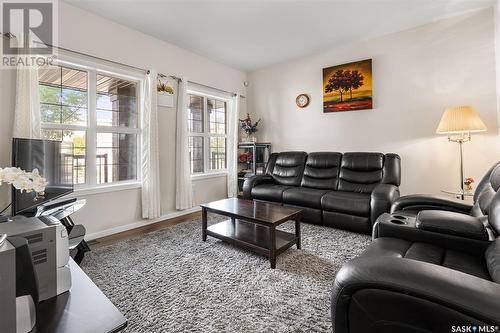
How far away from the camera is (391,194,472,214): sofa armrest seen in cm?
192

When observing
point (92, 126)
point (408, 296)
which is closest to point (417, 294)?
point (408, 296)

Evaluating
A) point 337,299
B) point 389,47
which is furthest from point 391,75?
point 337,299

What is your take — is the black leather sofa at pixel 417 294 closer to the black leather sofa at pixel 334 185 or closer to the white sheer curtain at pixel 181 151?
the black leather sofa at pixel 334 185

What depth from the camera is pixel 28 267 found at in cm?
77

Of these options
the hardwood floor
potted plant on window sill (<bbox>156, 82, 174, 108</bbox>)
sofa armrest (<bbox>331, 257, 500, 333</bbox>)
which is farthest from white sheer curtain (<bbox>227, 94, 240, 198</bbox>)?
sofa armrest (<bbox>331, 257, 500, 333</bbox>)

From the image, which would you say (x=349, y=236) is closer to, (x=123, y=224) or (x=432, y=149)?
(x=432, y=149)

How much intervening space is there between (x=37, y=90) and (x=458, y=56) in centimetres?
489

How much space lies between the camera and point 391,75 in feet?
11.5

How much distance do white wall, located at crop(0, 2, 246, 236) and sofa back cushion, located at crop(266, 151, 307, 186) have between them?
1.20m

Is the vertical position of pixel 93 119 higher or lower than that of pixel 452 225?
higher

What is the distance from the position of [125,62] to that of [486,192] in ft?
13.1

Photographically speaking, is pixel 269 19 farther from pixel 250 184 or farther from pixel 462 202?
pixel 462 202

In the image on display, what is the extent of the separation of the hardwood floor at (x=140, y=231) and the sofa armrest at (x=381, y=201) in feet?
8.03

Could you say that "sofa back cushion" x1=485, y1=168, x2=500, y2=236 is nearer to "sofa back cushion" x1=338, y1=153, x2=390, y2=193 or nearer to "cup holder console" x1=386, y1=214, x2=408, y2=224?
"cup holder console" x1=386, y1=214, x2=408, y2=224
